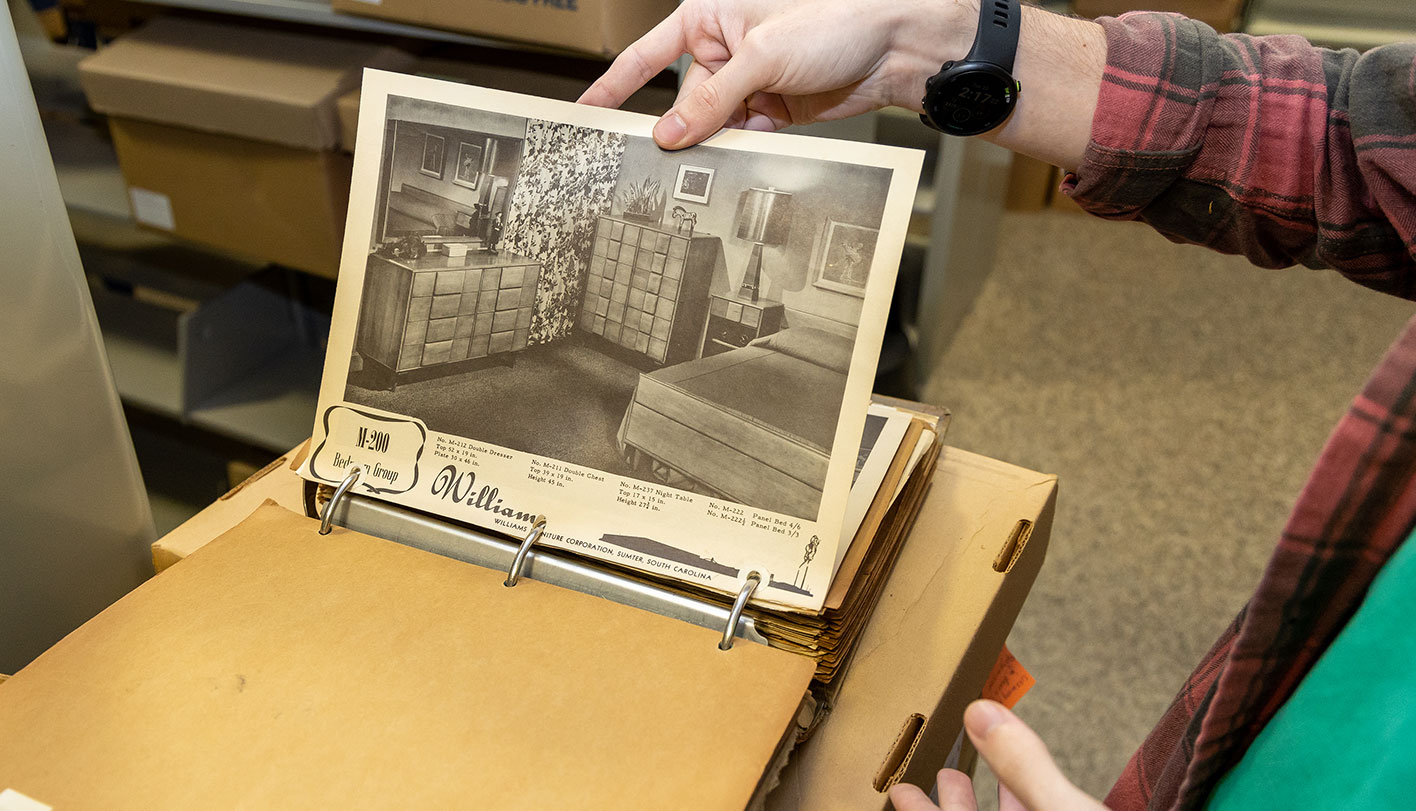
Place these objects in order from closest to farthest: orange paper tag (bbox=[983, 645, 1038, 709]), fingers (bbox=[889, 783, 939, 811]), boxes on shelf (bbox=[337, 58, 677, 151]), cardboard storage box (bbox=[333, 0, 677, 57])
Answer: fingers (bbox=[889, 783, 939, 811]) < orange paper tag (bbox=[983, 645, 1038, 709]) < cardboard storage box (bbox=[333, 0, 677, 57]) < boxes on shelf (bbox=[337, 58, 677, 151])

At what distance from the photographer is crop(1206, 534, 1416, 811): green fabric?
0.91 feet

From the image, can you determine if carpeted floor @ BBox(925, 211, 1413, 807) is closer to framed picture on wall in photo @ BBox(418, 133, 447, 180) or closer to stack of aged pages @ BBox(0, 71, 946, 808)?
stack of aged pages @ BBox(0, 71, 946, 808)

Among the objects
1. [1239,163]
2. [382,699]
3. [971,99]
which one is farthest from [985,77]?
[382,699]

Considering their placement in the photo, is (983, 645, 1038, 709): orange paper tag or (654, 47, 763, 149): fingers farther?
(983, 645, 1038, 709): orange paper tag

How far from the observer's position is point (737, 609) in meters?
0.43

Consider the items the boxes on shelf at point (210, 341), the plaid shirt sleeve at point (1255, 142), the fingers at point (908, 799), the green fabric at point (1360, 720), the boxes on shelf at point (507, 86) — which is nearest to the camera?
the green fabric at point (1360, 720)

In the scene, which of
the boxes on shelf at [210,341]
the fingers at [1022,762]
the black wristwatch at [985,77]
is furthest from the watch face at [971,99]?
the boxes on shelf at [210,341]

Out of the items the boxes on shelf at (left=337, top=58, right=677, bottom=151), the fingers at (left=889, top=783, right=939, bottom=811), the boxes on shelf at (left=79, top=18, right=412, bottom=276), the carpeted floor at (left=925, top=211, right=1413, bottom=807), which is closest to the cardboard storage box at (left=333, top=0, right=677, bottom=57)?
the boxes on shelf at (left=337, top=58, right=677, bottom=151)

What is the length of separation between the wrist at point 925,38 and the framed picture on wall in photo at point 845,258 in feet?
0.74

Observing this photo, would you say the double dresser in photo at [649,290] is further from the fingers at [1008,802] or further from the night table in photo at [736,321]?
the fingers at [1008,802]

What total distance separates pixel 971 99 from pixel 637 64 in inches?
8.7

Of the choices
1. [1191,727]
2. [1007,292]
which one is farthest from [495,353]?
[1007,292]

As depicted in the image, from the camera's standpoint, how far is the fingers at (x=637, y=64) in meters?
0.58

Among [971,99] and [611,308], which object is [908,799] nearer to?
[611,308]
